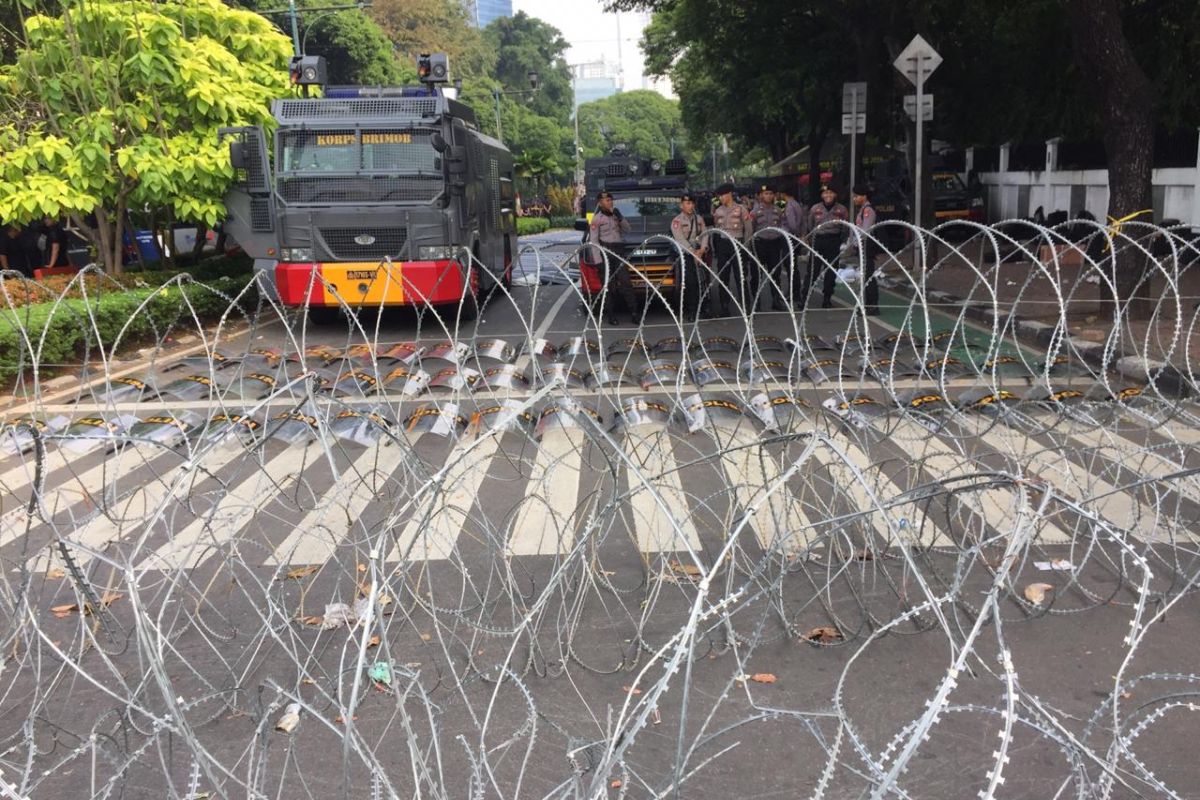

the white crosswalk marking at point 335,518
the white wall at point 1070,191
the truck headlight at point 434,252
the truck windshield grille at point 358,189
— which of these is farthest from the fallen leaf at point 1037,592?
the white wall at point 1070,191

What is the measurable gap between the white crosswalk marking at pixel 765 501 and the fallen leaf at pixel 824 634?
1.31 ft

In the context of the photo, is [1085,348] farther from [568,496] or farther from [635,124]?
[635,124]

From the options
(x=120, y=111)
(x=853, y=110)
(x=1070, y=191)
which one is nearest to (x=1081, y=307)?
(x=853, y=110)

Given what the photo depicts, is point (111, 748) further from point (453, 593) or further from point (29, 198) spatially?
point (29, 198)

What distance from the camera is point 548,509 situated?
510 centimetres

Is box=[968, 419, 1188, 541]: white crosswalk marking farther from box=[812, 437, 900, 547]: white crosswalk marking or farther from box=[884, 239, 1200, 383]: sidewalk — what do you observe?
box=[884, 239, 1200, 383]: sidewalk

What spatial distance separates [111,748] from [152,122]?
44.3ft

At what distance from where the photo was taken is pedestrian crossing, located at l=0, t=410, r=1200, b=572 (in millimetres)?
5176

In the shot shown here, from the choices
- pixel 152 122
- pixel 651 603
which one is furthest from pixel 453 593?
pixel 152 122

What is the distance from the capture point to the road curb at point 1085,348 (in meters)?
6.80

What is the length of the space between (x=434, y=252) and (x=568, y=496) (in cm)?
777

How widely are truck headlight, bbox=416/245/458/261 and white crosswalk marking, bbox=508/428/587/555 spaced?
6229mm

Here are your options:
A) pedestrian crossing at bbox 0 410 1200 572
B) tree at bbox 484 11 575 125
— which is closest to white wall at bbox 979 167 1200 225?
pedestrian crossing at bbox 0 410 1200 572

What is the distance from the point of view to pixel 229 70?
626 inches
